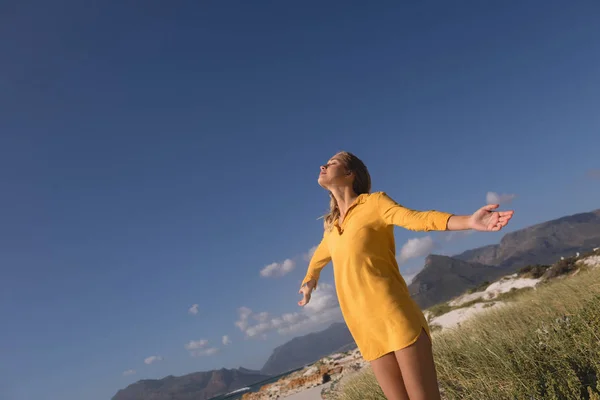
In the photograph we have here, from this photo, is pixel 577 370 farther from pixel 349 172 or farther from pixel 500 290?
pixel 500 290

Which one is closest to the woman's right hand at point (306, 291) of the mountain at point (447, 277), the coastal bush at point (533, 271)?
the coastal bush at point (533, 271)

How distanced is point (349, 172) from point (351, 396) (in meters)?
4.41

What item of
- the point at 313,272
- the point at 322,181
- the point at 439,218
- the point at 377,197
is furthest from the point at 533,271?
the point at 439,218

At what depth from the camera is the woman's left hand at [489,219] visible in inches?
71.7

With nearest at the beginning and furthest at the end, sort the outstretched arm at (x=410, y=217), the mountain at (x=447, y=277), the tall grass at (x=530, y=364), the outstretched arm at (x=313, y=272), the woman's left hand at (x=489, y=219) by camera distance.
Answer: the woman's left hand at (x=489, y=219) < the outstretched arm at (x=410, y=217) < the outstretched arm at (x=313, y=272) < the tall grass at (x=530, y=364) < the mountain at (x=447, y=277)

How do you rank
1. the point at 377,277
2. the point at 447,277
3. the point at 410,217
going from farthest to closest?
1. the point at 447,277
2. the point at 377,277
3. the point at 410,217

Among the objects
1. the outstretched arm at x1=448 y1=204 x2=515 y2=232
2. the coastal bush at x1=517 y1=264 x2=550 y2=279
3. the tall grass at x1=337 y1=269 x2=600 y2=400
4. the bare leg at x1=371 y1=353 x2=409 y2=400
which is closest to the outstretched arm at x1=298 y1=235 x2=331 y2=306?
the bare leg at x1=371 y1=353 x2=409 y2=400

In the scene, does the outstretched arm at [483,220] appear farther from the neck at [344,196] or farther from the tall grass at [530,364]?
the tall grass at [530,364]

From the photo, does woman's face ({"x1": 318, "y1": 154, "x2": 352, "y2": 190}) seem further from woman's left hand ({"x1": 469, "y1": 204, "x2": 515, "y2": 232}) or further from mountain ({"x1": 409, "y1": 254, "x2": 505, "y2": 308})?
mountain ({"x1": 409, "y1": 254, "x2": 505, "y2": 308})

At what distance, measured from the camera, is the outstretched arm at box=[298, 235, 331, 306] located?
319 centimetres

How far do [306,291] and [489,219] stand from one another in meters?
1.76

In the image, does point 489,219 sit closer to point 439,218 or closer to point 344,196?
point 439,218

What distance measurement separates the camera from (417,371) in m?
2.15

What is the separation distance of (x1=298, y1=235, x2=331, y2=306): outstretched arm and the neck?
40cm
